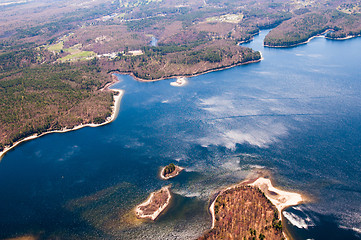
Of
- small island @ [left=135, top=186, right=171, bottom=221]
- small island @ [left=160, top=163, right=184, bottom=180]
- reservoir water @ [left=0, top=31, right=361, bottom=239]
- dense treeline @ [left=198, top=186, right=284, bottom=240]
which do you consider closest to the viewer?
dense treeline @ [left=198, top=186, right=284, bottom=240]

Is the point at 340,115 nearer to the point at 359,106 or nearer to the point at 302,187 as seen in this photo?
the point at 359,106

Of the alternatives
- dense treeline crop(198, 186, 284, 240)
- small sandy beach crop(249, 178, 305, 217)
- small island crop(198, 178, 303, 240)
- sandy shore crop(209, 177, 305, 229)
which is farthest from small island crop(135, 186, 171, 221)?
small sandy beach crop(249, 178, 305, 217)

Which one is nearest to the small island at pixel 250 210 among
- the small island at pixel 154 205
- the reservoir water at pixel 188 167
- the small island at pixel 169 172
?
the reservoir water at pixel 188 167

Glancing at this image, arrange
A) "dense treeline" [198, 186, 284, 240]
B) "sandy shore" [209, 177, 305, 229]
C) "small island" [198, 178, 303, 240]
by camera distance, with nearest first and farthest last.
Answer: "dense treeline" [198, 186, 284, 240]
"small island" [198, 178, 303, 240]
"sandy shore" [209, 177, 305, 229]

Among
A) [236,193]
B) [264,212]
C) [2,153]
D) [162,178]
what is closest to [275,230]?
[264,212]

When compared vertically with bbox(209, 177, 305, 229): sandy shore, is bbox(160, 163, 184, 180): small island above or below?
above

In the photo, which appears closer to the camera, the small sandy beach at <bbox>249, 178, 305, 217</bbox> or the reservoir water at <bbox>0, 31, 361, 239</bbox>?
the reservoir water at <bbox>0, 31, 361, 239</bbox>

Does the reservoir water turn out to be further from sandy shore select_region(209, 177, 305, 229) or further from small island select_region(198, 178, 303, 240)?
small island select_region(198, 178, 303, 240)
